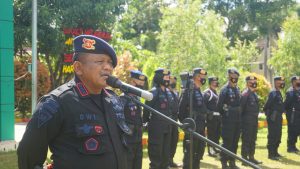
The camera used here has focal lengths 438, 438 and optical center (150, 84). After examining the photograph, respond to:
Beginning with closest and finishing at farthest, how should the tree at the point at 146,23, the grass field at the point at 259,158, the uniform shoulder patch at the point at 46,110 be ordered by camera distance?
1. the uniform shoulder patch at the point at 46,110
2. the grass field at the point at 259,158
3. the tree at the point at 146,23

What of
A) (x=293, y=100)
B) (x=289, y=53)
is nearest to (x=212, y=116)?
(x=293, y=100)

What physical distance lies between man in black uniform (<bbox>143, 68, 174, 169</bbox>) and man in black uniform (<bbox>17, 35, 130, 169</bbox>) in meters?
4.67

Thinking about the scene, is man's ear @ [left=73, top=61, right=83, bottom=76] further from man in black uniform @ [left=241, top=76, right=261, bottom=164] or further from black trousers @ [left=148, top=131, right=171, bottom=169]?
man in black uniform @ [left=241, top=76, right=261, bottom=164]

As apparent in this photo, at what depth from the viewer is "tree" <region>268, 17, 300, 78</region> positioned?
24147 millimetres

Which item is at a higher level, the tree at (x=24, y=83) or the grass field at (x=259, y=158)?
the tree at (x=24, y=83)

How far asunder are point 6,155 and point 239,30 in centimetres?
3840

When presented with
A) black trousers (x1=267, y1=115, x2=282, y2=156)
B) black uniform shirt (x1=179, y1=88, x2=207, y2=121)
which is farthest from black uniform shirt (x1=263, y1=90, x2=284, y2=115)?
black uniform shirt (x1=179, y1=88, x2=207, y2=121)

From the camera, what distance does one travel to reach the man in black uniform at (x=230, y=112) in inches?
337

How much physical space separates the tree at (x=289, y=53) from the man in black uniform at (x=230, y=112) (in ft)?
53.5

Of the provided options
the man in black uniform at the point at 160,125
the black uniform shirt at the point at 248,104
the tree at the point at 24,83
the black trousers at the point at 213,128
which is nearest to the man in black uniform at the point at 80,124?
the man in black uniform at the point at 160,125

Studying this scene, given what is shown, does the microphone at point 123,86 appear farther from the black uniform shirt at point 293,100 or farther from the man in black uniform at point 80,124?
the black uniform shirt at point 293,100

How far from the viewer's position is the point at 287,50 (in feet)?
81.3

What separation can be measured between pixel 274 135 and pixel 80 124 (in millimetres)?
8266

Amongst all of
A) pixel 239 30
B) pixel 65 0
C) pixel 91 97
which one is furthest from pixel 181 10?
pixel 239 30
